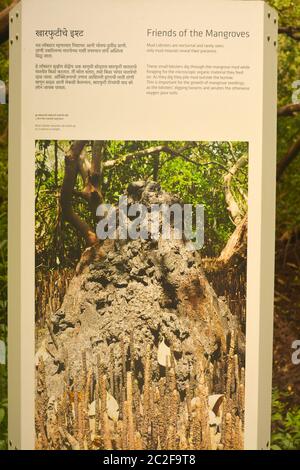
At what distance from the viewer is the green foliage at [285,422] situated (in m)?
2.61

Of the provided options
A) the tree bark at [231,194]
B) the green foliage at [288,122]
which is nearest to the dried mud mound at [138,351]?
the tree bark at [231,194]

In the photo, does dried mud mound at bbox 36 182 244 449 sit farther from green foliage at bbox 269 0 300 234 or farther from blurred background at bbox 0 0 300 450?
green foliage at bbox 269 0 300 234

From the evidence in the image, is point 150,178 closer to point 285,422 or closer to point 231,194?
point 231,194

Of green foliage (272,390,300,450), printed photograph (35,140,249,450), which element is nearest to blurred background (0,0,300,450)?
green foliage (272,390,300,450)

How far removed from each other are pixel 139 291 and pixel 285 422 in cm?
94

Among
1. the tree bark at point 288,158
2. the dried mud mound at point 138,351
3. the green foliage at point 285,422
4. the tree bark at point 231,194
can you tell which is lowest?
the green foliage at point 285,422

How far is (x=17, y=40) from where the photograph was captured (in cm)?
243

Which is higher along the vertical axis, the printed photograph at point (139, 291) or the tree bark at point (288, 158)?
the tree bark at point (288, 158)

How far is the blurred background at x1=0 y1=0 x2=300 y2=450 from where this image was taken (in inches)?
99.6

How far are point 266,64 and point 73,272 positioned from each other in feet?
3.99

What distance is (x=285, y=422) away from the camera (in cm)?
262

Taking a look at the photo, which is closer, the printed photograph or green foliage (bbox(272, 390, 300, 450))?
the printed photograph

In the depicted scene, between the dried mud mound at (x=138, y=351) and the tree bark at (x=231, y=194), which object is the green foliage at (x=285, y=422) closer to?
the dried mud mound at (x=138, y=351)

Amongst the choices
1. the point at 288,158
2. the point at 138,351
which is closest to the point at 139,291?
the point at 138,351
